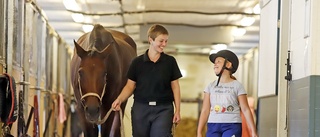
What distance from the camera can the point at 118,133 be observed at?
788 cm

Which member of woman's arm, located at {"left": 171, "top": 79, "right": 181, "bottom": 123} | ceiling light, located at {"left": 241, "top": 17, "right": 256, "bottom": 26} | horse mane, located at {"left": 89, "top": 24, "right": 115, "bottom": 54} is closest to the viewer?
woman's arm, located at {"left": 171, "top": 79, "right": 181, "bottom": 123}

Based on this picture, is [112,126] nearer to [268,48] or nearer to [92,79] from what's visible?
[92,79]

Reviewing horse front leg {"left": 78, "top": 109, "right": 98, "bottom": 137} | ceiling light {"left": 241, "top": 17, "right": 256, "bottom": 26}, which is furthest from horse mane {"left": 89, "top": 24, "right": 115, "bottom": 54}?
ceiling light {"left": 241, "top": 17, "right": 256, "bottom": 26}

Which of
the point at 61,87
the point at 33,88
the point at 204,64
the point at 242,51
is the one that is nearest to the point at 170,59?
the point at 33,88

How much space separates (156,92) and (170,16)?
7.16 metres

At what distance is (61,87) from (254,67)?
15.6ft

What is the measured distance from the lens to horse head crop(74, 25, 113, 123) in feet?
23.0

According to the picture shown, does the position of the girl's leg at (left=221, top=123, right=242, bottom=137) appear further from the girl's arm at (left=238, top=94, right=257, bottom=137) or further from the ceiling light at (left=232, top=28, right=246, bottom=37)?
the ceiling light at (left=232, top=28, right=246, bottom=37)

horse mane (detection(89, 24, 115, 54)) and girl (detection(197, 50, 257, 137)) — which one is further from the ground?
horse mane (detection(89, 24, 115, 54))

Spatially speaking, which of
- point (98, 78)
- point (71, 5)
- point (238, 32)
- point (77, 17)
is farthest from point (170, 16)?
point (98, 78)

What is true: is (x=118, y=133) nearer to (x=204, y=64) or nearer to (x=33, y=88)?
(x=33, y=88)

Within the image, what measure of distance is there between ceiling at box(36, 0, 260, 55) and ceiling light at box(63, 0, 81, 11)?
3cm

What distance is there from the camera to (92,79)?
711 cm

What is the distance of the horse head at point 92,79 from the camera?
276 inches
